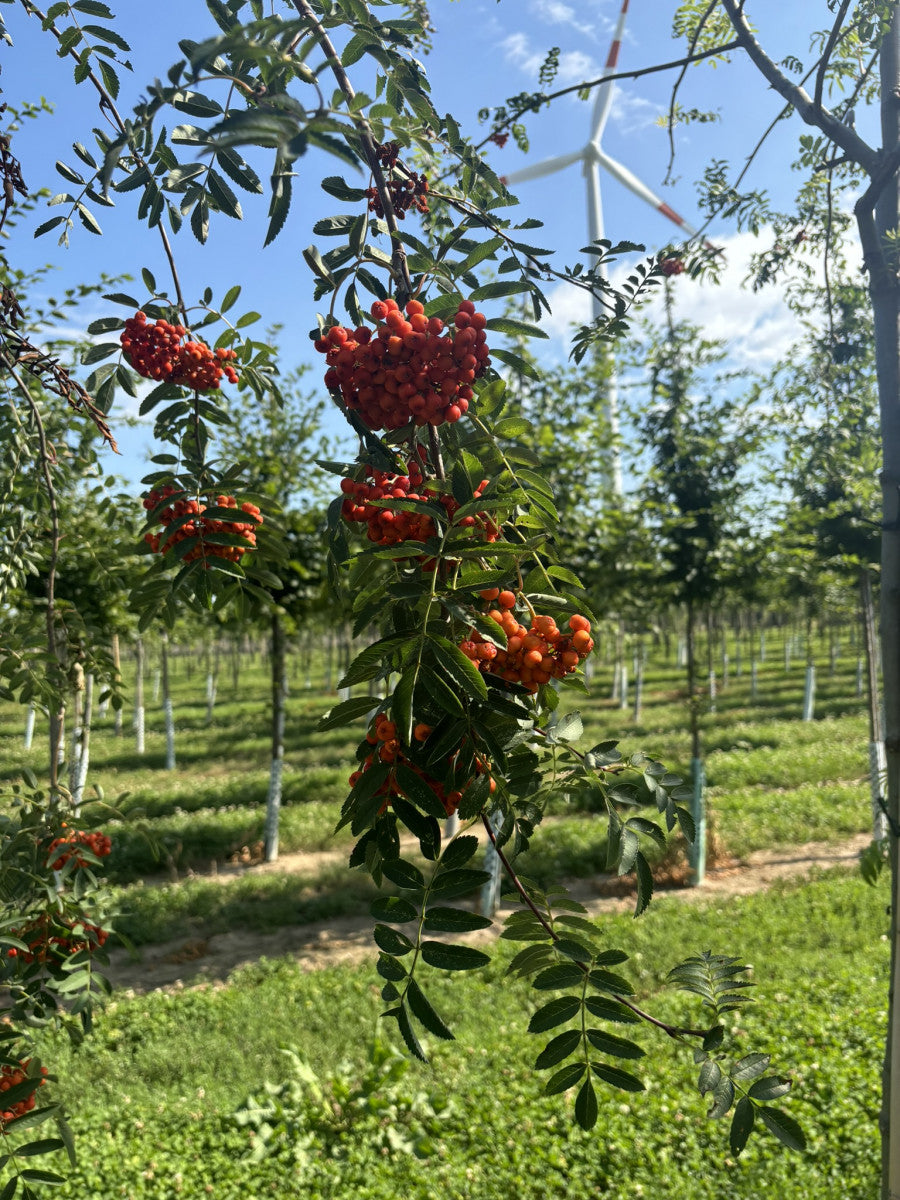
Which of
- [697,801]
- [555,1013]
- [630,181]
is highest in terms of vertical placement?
[630,181]

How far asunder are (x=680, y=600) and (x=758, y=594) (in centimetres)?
283

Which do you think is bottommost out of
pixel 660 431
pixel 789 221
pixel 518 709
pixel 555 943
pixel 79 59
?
pixel 555 943

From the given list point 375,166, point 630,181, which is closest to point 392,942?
point 375,166

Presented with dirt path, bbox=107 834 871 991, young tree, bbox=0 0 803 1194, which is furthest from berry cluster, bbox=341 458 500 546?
dirt path, bbox=107 834 871 991

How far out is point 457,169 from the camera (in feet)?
6.05

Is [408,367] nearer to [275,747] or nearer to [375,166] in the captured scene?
[375,166]

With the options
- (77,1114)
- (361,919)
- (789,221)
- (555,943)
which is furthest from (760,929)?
(555,943)

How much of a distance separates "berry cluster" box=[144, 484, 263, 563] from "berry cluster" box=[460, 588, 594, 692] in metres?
0.64

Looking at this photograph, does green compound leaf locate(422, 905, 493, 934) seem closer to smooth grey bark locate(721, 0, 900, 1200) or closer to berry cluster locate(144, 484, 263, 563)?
berry cluster locate(144, 484, 263, 563)

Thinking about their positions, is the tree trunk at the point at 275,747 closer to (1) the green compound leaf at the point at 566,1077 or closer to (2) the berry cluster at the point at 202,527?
(2) the berry cluster at the point at 202,527

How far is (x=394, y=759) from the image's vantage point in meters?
0.94

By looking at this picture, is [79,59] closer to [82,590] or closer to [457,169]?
[457,169]

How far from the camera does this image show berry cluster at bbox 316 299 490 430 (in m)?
0.91

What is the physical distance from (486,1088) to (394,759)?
3.92 meters
